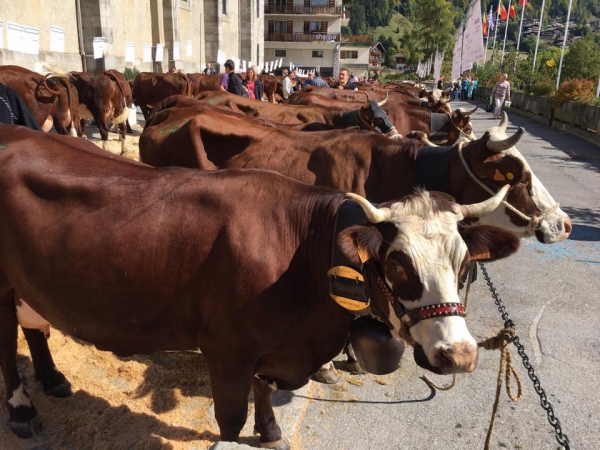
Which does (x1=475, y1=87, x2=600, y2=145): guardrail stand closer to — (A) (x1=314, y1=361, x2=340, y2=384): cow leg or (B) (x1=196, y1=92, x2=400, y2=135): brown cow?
(B) (x1=196, y1=92, x2=400, y2=135): brown cow

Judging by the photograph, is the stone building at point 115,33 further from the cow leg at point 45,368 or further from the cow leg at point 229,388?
the cow leg at point 229,388

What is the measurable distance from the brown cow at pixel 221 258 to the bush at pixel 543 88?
2249 cm

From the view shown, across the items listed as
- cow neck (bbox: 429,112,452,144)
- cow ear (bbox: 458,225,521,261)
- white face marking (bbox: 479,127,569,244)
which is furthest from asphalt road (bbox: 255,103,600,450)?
cow neck (bbox: 429,112,452,144)

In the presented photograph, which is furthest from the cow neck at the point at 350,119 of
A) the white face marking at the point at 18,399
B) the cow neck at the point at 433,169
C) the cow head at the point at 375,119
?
the white face marking at the point at 18,399

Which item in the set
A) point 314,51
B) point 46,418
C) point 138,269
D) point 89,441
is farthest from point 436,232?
point 314,51

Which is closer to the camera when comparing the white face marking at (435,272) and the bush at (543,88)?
the white face marking at (435,272)

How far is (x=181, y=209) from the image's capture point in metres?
2.42

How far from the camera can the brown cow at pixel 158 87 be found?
13688mm

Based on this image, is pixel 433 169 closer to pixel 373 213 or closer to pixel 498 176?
pixel 498 176

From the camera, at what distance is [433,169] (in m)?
4.16

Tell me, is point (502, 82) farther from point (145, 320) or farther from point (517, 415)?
point (145, 320)

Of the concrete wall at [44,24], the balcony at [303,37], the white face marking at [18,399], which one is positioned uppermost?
the balcony at [303,37]

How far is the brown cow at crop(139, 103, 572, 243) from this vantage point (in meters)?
3.87

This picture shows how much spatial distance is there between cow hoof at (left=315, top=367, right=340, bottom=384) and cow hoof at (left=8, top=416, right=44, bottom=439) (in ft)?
5.86
